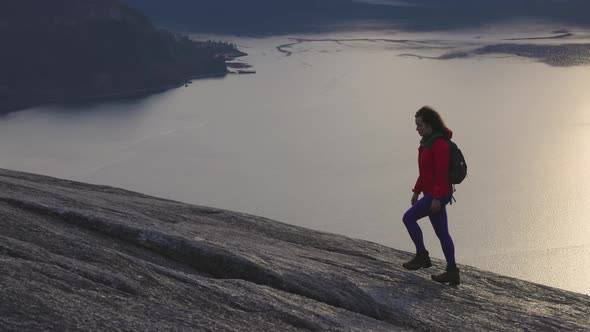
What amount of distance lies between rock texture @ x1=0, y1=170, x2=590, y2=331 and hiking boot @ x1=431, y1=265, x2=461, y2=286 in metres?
0.11

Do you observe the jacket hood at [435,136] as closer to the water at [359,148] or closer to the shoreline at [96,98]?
the water at [359,148]

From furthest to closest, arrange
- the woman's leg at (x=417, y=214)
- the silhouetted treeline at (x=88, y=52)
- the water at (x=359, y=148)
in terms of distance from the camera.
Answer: the silhouetted treeline at (x=88, y=52) < the water at (x=359, y=148) < the woman's leg at (x=417, y=214)

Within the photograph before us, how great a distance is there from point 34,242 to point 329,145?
205ft

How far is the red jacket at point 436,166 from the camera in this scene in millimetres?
8117

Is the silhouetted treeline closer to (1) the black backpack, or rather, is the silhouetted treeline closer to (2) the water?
(2) the water

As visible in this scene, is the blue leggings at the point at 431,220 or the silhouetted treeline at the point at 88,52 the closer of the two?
the blue leggings at the point at 431,220

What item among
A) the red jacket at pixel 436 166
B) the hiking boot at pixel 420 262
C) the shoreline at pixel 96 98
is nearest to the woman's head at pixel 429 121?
the red jacket at pixel 436 166

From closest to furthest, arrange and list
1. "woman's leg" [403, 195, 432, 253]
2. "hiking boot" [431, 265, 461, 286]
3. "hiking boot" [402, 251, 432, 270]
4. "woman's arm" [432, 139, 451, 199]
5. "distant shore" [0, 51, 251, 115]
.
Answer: "woman's arm" [432, 139, 451, 199] < "woman's leg" [403, 195, 432, 253] < "hiking boot" [431, 265, 461, 286] < "hiking boot" [402, 251, 432, 270] < "distant shore" [0, 51, 251, 115]

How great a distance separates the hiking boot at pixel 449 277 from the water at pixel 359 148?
28.2m

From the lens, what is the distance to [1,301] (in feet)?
18.6

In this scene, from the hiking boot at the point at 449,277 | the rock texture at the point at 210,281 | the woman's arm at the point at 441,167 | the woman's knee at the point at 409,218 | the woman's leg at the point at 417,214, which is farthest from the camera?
the hiking boot at the point at 449,277

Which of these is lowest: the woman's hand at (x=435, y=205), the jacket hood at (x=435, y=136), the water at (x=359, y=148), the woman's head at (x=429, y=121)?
the water at (x=359, y=148)

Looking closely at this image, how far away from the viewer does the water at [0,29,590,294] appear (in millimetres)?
44656

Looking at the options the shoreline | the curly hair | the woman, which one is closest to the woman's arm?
the woman
